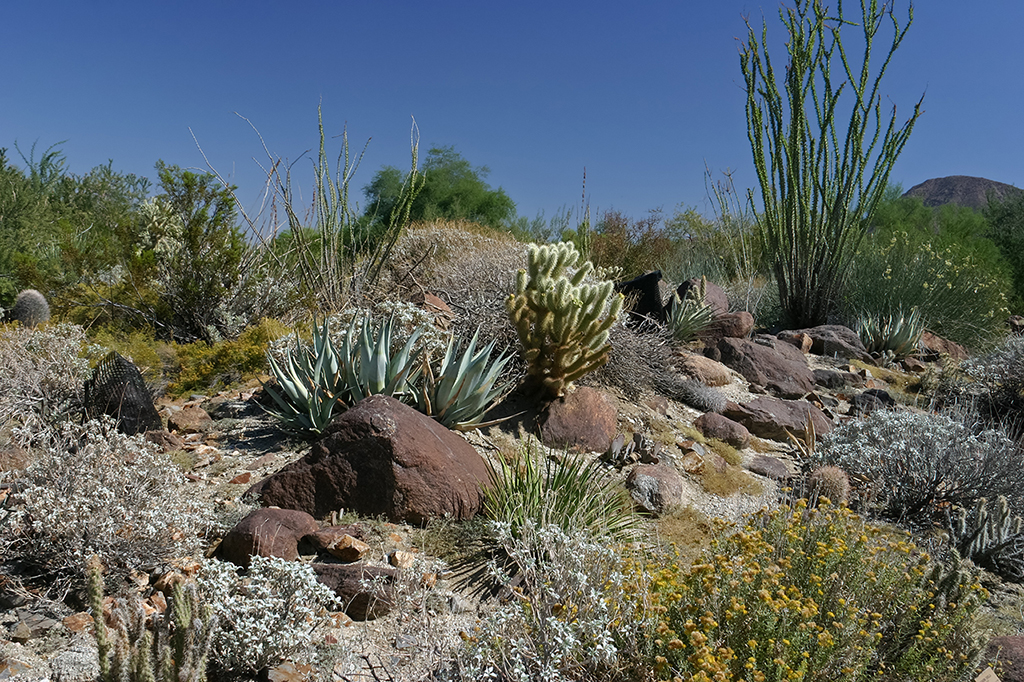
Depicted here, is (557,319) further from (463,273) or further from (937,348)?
(937,348)

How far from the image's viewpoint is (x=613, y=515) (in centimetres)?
430

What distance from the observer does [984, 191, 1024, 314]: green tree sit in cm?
1919

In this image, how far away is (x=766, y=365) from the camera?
343 inches

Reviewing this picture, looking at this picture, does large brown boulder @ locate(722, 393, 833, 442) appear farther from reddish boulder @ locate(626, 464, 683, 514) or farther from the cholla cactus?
reddish boulder @ locate(626, 464, 683, 514)

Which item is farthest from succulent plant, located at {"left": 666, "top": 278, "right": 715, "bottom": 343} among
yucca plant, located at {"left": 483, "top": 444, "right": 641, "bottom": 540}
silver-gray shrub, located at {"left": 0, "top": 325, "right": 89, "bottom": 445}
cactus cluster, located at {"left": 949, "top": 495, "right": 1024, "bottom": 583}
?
silver-gray shrub, located at {"left": 0, "top": 325, "right": 89, "bottom": 445}

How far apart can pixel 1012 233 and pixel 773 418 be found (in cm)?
1847

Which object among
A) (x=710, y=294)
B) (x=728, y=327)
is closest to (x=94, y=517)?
(x=728, y=327)

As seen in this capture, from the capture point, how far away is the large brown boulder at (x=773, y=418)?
703cm

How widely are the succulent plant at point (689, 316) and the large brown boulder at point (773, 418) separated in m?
1.84

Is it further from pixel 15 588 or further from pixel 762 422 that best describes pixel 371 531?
pixel 762 422

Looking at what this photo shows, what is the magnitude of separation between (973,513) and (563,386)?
3.11m

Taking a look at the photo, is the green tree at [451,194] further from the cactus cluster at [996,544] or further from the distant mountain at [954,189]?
the distant mountain at [954,189]

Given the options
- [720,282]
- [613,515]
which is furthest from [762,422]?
[720,282]

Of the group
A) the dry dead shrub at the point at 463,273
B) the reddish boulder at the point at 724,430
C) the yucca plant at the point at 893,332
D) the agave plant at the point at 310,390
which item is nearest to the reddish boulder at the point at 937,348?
the yucca plant at the point at 893,332
